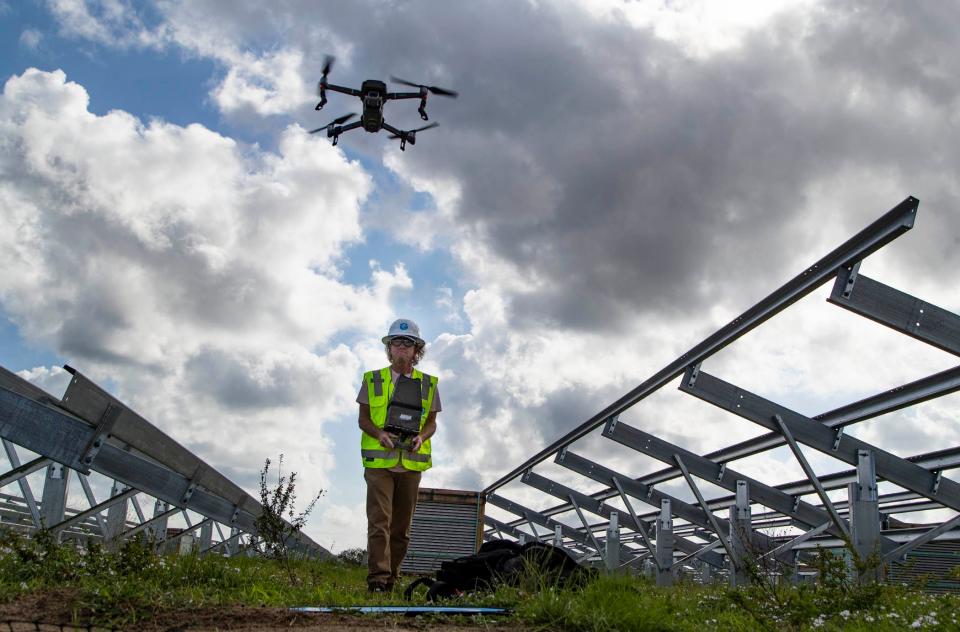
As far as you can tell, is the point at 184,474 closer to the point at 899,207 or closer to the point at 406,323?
the point at 406,323

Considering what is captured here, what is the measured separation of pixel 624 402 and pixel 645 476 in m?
5.89

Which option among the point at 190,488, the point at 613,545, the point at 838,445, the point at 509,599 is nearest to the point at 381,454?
the point at 509,599

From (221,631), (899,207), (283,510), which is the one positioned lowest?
(221,631)

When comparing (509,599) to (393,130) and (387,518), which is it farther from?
(393,130)

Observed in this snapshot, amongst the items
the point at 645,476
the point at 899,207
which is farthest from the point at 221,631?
the point at 645,476

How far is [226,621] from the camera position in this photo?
4.63 m

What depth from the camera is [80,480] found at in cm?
1025

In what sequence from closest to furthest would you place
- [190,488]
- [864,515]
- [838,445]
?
[864,515] → [190,488] → [838,445]

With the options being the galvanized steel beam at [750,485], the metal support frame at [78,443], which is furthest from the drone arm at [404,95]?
the metal support frame at [78,443]

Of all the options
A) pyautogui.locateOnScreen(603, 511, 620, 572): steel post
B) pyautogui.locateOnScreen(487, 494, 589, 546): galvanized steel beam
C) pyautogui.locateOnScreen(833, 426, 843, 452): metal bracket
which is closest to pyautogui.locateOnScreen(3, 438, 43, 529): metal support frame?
pyautogui.locateOnScreen(833, 426, 843, 452): metal bracket

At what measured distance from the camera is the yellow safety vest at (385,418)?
7336 mm

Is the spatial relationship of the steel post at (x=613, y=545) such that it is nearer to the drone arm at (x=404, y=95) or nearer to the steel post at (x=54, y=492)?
the steel post at (x=54, y=492)

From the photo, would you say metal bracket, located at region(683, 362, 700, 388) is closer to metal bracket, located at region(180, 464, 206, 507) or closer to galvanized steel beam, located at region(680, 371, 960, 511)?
galvanized steel beam, located at region(680, 371, 960, 511)

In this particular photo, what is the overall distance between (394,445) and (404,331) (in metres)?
1.12
